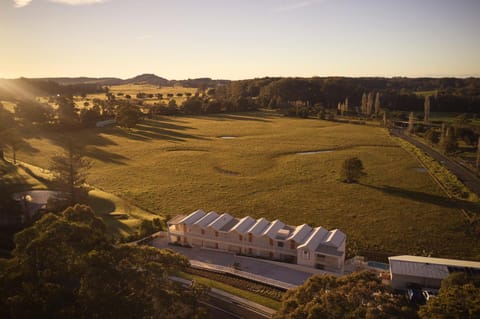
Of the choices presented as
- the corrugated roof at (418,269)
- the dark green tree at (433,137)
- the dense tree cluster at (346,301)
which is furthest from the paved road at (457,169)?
the dense tree cluster at (346,301)

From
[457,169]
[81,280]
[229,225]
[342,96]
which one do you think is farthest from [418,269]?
[342,96]

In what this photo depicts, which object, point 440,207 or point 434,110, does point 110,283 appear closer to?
point 440,207

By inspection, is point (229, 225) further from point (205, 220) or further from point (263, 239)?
point (263, 239)

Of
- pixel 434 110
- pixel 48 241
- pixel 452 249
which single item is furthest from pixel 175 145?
pixel 434 110

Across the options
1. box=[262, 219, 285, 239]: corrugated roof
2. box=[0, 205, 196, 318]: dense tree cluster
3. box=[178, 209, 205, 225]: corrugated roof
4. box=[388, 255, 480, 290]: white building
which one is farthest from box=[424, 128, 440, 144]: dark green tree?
box=[0, 205, 196, 318]: dense tree cluster

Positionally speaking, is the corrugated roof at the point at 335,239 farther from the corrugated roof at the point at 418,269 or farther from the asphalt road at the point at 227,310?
the asphalt road at the point at 227,310

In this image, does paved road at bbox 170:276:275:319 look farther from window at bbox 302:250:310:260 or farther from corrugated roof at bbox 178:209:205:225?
corrugated roof at bbox 178:209:205:225
